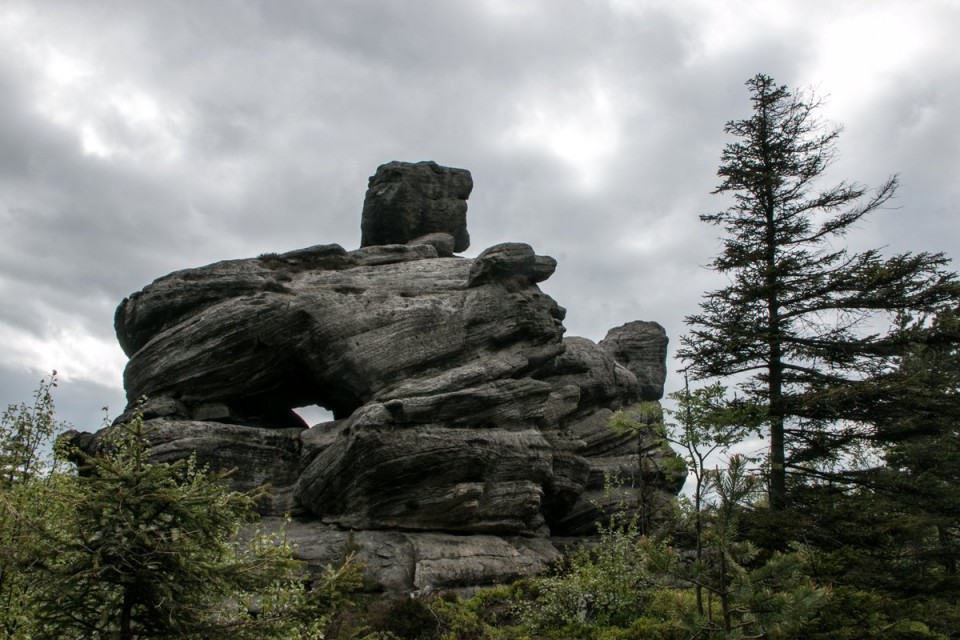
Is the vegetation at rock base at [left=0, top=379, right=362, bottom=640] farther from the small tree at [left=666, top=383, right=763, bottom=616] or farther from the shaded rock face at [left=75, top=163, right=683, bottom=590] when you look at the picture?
the shaded rock face at [left=75, top=163, right=683, bottom=590]

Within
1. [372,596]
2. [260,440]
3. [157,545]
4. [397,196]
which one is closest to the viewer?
[157,545]

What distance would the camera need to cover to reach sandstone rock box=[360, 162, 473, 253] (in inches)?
1662

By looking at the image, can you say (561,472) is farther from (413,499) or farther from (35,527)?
(35,527)

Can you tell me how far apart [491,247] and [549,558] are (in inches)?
548

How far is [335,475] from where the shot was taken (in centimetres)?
2670

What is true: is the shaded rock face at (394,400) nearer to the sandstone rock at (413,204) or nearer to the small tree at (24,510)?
the sandstone rock at (413,204)

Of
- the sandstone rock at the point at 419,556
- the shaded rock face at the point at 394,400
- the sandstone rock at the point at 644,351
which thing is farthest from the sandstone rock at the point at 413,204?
the sandstone rock at the point at 419,556

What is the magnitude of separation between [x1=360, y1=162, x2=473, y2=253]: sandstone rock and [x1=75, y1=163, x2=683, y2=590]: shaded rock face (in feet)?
17.4

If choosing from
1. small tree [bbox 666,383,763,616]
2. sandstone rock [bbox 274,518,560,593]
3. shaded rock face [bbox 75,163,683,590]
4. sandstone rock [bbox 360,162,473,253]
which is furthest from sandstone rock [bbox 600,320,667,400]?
small tree [bbox 666,383,763,616]

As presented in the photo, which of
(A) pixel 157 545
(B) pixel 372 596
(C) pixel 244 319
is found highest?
(C) pixel 244 319

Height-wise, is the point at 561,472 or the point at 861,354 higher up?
the point at 861,354

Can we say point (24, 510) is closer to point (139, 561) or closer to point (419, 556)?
point (139, 561)

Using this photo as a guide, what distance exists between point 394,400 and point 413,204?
1813 cm

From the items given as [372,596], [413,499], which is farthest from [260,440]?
[372,596]
